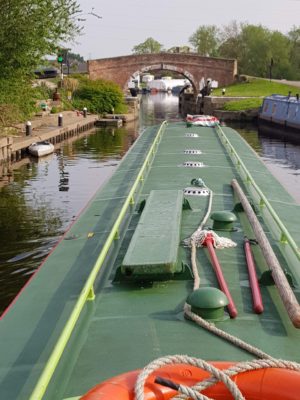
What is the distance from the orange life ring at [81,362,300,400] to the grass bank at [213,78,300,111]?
49.9 metres

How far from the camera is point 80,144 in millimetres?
33125

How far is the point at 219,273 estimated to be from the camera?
5.99 m

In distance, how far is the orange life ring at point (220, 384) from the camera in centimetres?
327

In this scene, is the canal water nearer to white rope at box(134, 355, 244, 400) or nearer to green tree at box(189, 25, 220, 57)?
white rope at box(134, 355, 244, 400)

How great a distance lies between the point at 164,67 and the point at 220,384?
67.6 metres

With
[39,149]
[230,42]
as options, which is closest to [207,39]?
[230,42]

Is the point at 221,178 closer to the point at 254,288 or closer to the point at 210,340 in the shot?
the point at 254,288

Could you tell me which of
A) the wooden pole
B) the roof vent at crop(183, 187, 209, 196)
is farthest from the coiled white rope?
the roof vent at crop(183, 187, 209, 196)

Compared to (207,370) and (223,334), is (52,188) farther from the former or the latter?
(207,370)

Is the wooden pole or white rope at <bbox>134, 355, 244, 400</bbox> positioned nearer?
white rope at <bbox>134, 355, 244, 400</bbox>

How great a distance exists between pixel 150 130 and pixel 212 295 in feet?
62.8

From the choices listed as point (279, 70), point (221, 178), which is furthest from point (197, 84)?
point (221, 178)

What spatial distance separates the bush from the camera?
4806 cm

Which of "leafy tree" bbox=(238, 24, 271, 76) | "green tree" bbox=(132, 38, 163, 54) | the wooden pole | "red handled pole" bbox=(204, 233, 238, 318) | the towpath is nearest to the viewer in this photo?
the wooden pole
